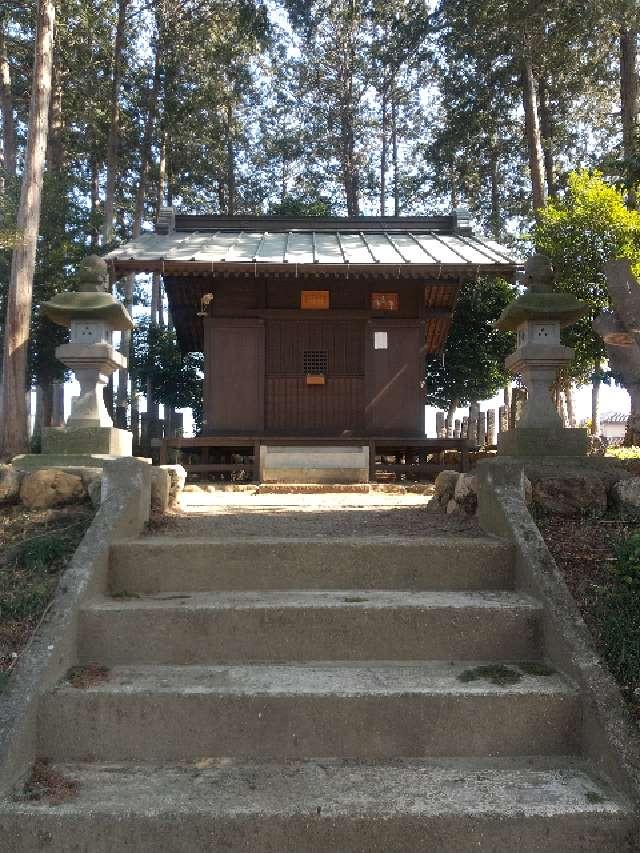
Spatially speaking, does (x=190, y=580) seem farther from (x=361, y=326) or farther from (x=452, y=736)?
(x=361, y=326)

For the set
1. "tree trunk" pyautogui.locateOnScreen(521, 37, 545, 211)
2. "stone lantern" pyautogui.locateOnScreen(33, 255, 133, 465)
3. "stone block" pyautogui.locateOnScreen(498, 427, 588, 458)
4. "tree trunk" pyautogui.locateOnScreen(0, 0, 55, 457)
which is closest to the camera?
"stone block" pyautogui.locateOnScreen(498, 427, 588, 458)

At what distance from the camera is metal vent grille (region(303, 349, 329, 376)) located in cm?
1264

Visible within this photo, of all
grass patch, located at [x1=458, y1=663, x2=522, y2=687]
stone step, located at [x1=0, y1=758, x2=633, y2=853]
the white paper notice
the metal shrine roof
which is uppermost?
the metal shrine roof

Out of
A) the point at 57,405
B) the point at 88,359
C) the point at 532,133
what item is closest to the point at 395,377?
the point at 88,359

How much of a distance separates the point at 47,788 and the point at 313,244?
11.1 meters

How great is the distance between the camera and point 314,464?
36.4ft

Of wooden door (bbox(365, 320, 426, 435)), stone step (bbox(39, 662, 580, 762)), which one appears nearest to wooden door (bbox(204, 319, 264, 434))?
wooden door (bbox(365, 320, 426, 435))

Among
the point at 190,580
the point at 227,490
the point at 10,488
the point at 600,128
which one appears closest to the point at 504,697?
the point at 190,580

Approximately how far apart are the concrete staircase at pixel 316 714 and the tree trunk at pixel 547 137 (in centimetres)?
1958

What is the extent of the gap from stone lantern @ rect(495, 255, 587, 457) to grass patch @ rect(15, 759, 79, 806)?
369cm

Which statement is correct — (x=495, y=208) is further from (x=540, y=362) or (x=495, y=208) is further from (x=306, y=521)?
(x=306, y=521)

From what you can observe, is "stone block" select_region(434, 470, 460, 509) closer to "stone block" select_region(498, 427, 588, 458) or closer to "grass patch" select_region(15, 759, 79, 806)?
"stone block" select_region(498, 427, 588, 458)

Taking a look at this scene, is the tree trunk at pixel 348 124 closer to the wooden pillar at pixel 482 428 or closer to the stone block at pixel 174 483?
the wooden pillar at pixel 482 428

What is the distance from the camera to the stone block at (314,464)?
10852 millimetres
